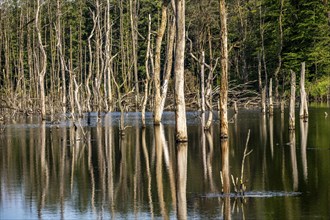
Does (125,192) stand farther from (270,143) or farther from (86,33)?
(86,33)

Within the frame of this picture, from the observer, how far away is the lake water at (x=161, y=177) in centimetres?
1466

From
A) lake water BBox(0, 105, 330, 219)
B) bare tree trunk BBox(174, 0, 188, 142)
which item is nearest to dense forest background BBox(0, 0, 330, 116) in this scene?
lake water BBox(0, 105, 330, 219)

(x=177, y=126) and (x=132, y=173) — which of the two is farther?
(x=177, y=126)

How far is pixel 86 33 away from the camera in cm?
9275

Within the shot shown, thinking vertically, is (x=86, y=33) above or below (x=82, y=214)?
above

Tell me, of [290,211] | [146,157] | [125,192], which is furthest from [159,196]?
[146,157]

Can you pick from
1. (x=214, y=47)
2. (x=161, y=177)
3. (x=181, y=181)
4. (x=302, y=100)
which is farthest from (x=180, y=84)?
(x=214, y=47)

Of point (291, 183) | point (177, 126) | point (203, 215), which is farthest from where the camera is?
point (177, 126)

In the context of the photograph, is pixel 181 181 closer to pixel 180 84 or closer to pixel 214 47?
pixel 180 84

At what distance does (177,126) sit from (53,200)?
541 inches

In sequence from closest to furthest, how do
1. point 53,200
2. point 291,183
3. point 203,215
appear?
point 203,215 → point 53,200 → point 291,183

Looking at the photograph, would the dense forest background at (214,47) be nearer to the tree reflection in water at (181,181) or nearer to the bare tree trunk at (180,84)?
the bare tree trunk at (180,84)

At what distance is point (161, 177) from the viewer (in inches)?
779

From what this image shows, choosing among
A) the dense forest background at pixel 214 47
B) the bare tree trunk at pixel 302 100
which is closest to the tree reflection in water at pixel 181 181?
the bare tree trunk at pixel 302 100
